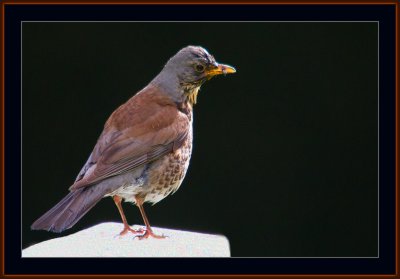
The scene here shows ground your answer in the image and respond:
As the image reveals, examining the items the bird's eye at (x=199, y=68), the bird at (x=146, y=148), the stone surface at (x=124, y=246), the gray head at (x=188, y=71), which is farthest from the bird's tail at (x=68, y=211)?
the bird's eye at (x=199, y=68)

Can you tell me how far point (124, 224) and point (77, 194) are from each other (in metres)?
0.66

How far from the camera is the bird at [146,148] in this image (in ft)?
15.2

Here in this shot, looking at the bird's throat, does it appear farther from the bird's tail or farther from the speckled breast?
the bird's tail

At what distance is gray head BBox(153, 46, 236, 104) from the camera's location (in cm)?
522

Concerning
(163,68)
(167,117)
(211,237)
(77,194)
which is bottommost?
(211,237)

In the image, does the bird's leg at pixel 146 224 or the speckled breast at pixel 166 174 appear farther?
the bird's leg at pixel 146 224

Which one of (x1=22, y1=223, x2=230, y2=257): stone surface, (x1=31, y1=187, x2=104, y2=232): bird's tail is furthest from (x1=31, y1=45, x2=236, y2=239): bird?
(x1=22, y1=223, x2=230, y2=257): stone surface

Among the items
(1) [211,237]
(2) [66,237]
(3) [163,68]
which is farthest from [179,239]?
(3) [163,68]

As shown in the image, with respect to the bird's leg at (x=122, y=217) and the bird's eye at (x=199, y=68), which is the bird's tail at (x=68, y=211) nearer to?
the bird's leg at (x=122, y=217)

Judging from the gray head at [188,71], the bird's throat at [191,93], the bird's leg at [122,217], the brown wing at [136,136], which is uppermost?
the gray head at [188,71]

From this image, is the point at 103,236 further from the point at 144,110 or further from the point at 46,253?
the point at 144,110

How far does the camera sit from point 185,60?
5242 millimetres

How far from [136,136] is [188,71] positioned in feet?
2.23

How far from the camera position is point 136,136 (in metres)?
5.00
